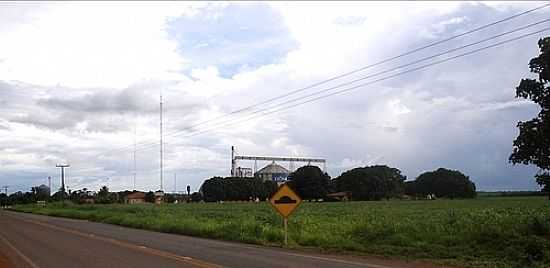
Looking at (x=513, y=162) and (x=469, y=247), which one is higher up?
(x=513, y=162)

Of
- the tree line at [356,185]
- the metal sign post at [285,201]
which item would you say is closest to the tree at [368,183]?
the tree line at [356,185]

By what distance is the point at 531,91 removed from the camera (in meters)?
21.7

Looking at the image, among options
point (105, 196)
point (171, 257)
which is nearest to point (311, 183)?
point (105, 196)

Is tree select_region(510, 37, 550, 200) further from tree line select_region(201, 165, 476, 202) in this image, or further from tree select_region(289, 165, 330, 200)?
tree select_region(289, 165, 330, 200)

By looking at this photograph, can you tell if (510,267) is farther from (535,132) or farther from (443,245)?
(535,132)

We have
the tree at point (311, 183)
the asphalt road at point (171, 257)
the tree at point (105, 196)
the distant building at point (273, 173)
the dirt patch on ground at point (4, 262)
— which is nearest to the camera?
the asphalt road at point (171, 257)

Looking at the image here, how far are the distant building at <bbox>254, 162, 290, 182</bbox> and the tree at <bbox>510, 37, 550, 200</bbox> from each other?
151 m

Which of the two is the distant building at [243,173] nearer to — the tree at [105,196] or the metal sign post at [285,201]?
the tree at [105,196]

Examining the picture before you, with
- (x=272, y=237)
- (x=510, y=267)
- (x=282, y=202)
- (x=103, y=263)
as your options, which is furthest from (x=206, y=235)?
(x=510, y=267)

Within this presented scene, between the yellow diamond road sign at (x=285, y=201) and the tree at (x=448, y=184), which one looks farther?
the tree at (x=448, y=184)

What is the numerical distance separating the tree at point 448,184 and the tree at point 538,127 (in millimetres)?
128776

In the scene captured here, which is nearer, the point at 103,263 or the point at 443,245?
the point at 103,263

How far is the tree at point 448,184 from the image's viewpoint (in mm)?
149625

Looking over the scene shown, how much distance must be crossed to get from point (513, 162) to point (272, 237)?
1016cm
